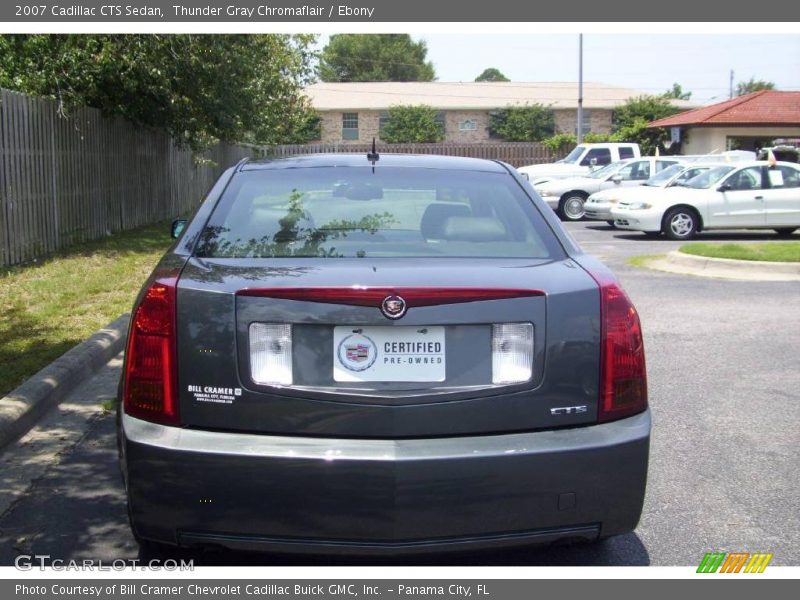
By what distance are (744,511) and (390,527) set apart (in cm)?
212

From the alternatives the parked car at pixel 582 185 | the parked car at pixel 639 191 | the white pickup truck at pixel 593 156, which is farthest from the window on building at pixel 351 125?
the parked car at pixel 639 191

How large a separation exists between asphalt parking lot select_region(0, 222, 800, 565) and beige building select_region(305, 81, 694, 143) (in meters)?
44.4

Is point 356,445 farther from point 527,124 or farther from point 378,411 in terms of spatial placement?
point 527,124

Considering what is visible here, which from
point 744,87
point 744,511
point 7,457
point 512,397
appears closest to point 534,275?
point 512,397

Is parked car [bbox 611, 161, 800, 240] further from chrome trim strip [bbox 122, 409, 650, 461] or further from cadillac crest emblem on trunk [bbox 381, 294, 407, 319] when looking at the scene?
cadillac crest emblem on trunk [bbox 381, 294, 407, 319]

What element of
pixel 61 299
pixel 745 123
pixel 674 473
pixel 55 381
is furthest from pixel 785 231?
pixel 745 123

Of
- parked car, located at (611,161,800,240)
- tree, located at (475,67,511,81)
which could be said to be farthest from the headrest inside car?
tree, located at (475,67,511,81)

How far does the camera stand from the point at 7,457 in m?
5.19

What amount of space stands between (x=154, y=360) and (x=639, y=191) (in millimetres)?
17451

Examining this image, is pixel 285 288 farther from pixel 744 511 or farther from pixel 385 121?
pixel 385 121

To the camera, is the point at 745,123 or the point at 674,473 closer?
the point at 674,473

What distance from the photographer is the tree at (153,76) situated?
563 inches

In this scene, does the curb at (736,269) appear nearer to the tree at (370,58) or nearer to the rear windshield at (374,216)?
the rear windshield at (374,216)

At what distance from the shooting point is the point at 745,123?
36531 mm
